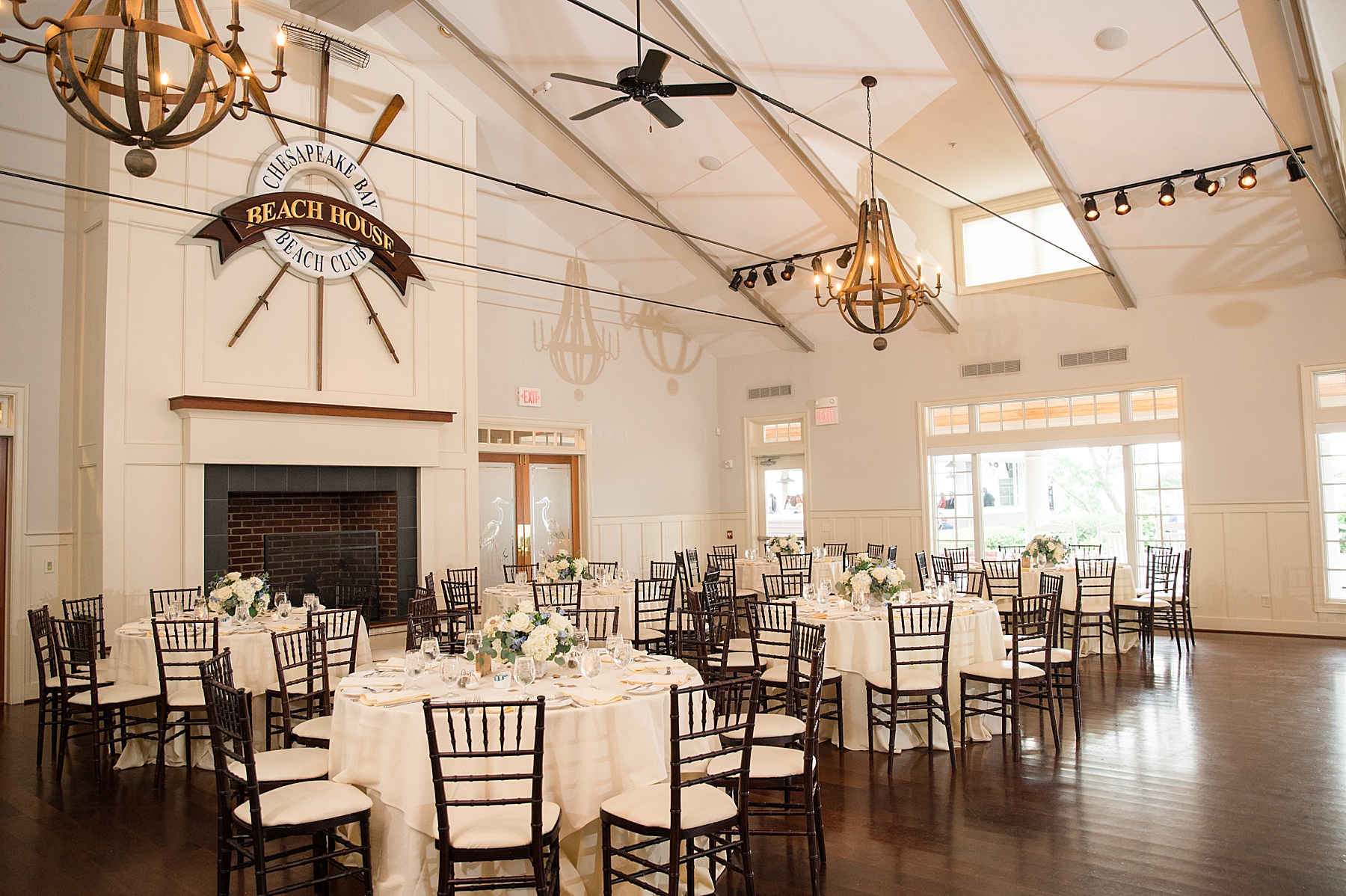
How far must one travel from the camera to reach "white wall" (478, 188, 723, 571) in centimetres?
1152

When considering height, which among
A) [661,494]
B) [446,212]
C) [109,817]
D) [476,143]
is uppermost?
[476,143]

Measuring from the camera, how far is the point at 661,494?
13.4 metres

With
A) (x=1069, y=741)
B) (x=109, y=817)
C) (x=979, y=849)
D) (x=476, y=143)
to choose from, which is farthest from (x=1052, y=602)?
(x=476, y=143)

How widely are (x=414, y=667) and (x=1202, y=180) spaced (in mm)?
8301

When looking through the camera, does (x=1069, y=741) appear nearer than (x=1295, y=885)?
No

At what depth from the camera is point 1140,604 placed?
8906mm

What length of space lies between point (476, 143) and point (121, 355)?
4750 mm

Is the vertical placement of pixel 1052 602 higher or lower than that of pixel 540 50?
lower

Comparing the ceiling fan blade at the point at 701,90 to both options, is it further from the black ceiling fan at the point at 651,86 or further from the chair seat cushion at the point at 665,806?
the chair seat cushion at the point at 665,806

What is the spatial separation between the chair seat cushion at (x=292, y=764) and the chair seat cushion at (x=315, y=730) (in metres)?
0.10

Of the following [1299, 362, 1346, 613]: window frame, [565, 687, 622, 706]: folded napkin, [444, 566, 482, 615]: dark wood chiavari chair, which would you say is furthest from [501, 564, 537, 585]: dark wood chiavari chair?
[1299, 362, 1346, 613]: window frame

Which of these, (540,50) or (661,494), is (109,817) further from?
(661,494)

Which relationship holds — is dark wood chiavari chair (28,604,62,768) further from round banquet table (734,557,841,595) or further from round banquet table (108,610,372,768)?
round banquet table (734,557,841,595)

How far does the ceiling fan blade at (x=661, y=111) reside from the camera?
6465 mm
